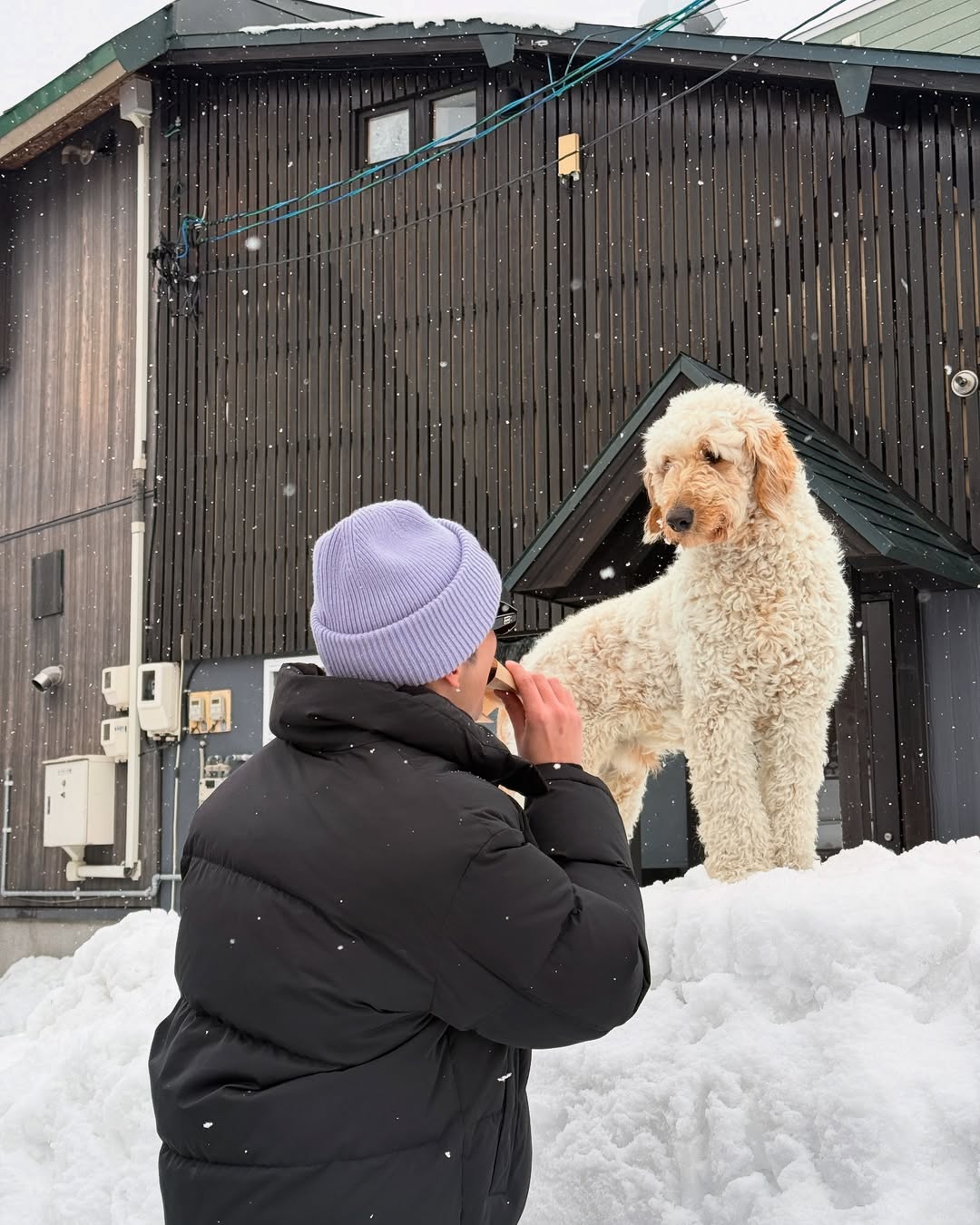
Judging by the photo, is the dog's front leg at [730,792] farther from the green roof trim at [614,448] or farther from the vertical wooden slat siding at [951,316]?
the vertical wooden slat siding at [951,316]

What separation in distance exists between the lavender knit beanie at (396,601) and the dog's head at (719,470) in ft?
6.37

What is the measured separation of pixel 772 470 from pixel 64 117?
14.5m

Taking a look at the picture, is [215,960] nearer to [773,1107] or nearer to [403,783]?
[403,783]

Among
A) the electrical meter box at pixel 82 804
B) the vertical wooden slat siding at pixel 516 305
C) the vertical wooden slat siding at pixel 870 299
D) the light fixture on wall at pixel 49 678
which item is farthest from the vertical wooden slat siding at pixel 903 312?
the light fixture on wall at pixel 49 678

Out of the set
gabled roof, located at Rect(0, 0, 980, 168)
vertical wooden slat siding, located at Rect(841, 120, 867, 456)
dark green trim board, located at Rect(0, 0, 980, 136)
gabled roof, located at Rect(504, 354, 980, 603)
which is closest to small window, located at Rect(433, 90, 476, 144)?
gabled roof, located at Rect(0, 0, 980, 168)

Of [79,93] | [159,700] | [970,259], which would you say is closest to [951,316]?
[970,259]

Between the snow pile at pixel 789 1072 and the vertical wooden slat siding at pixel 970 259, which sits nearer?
the snow pile at pixel 789 1072

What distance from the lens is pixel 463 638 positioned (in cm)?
230

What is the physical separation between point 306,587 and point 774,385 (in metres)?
5.60

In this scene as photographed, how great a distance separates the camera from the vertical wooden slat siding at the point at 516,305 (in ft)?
32.6

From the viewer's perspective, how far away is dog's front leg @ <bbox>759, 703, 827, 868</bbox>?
4191 mm

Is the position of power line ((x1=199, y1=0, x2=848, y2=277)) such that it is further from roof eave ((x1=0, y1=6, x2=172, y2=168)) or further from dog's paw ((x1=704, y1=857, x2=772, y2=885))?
dog's paw ((x1=704, y1=857, x2=772, y2=885))

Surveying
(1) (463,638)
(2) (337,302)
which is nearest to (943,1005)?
(1) (463,638)

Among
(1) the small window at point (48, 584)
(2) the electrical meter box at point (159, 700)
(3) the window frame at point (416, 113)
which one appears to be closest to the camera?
(3) the window frame at point (416, 113)
